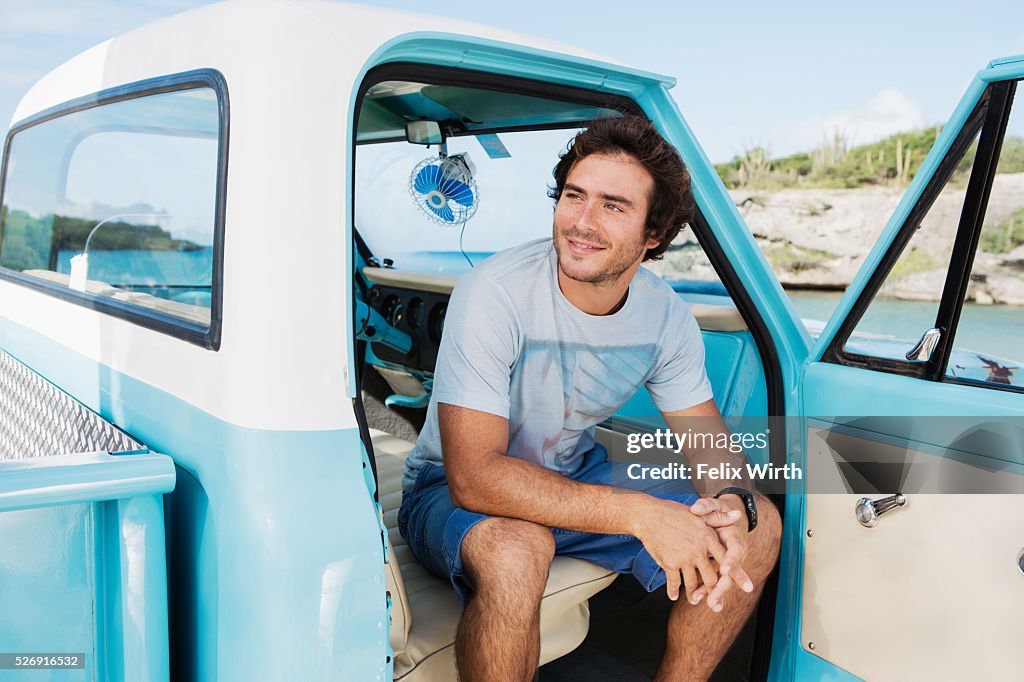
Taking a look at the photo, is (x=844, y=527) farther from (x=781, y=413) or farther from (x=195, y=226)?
(x=195, y=226)

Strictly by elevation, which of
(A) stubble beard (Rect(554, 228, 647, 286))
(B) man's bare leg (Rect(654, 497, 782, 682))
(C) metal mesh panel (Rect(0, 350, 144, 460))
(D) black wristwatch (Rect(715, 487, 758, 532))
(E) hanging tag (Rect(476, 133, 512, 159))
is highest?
(E) hanging tag (Rect(476, 133, 512, 159))

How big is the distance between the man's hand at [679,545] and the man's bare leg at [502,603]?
0.73 feet

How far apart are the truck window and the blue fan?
107 centimetres

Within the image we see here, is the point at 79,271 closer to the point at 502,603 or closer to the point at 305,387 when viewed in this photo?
the point at 305,387

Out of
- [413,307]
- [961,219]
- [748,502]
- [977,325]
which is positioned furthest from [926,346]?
[413,307]

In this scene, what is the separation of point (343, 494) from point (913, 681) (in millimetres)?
1277

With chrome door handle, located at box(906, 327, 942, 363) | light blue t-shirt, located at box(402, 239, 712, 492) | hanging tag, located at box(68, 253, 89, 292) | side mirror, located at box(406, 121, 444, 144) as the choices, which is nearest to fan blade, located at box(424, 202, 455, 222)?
side mirror, located at box(406, 121, 444, 144)

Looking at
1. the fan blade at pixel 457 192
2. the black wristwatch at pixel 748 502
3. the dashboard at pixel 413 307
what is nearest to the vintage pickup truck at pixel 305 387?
the black wristwatch at pixel 748 502

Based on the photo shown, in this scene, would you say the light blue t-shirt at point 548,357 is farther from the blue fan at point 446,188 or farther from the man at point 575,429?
the blue fan at point 446,188

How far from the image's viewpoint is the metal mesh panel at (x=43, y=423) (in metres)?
1.42

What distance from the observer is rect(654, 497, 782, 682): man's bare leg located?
6.33ft

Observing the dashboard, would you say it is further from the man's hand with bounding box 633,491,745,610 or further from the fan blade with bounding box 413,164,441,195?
the man's hand with bounding box 633,491,745,610

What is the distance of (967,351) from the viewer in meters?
1.64

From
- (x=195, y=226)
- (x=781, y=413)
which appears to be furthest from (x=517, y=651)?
(x=195, y=226)
